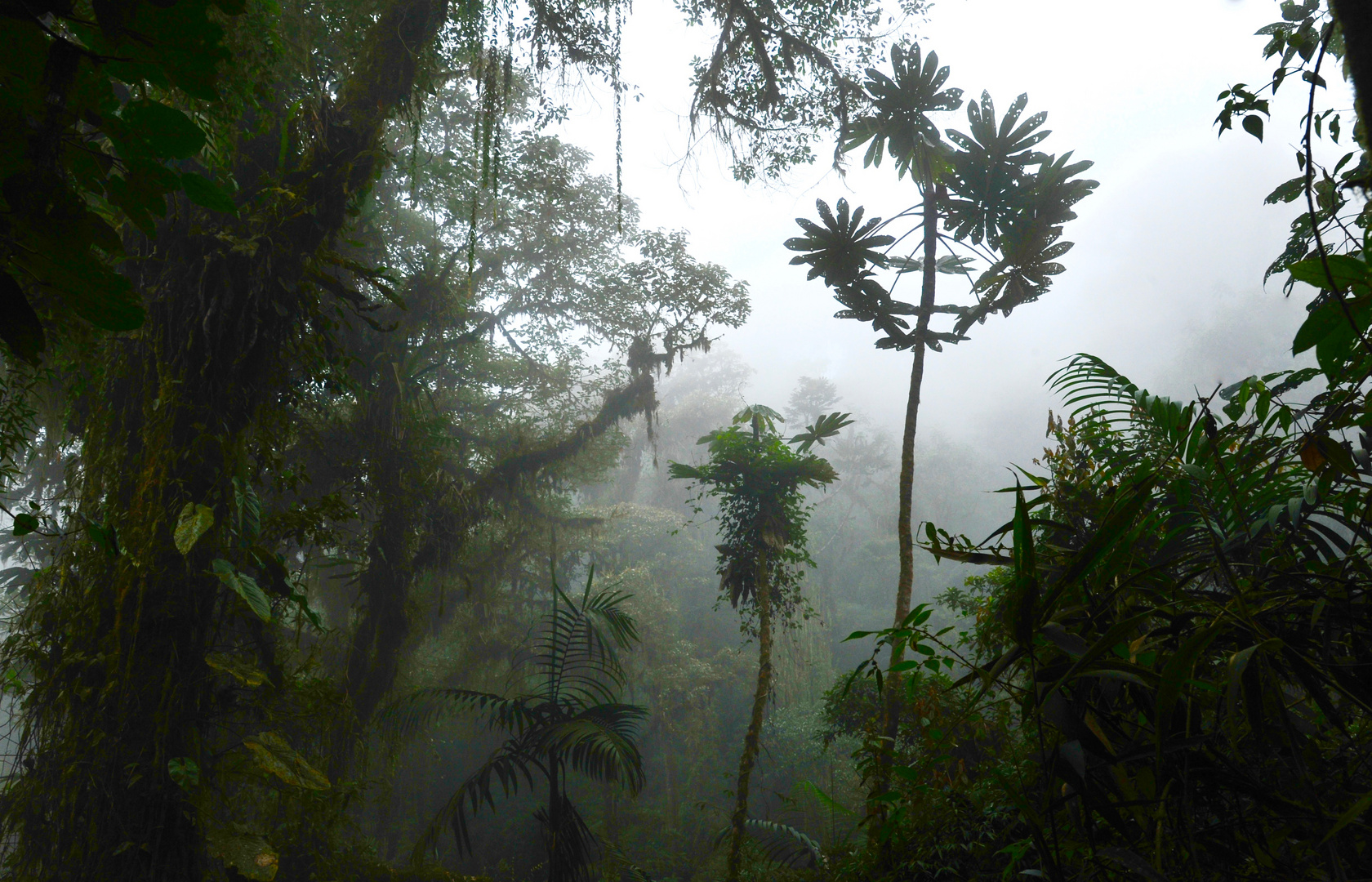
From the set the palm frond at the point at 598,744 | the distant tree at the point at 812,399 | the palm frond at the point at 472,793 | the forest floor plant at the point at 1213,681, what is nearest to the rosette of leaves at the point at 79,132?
the forest floor plant at the point at 1213,681

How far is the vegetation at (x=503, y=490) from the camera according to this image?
56 centimetres

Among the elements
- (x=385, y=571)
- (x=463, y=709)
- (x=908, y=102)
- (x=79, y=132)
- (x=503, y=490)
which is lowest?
(x=463, y=709)

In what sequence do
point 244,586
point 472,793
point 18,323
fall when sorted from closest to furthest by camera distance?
point 18,323 → point 244,586 → point 472,793

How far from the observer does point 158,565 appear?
6.63 ft

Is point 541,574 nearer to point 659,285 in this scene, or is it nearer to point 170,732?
point 659,285

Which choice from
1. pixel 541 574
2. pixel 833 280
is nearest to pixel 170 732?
pixel 833 280

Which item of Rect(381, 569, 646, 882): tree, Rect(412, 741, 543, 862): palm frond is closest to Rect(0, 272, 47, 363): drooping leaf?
Rect(381, 569, 646, 882): tree

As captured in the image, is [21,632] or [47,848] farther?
[21,632]

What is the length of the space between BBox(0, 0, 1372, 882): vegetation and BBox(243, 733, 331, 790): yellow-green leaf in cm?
2

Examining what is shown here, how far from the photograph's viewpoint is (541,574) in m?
10.3

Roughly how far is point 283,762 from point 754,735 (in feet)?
9.18

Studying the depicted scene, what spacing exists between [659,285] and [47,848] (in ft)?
25.2

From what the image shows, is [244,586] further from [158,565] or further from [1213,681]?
[1213,681]

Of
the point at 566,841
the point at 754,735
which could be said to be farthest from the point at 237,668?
the point at 754,735
